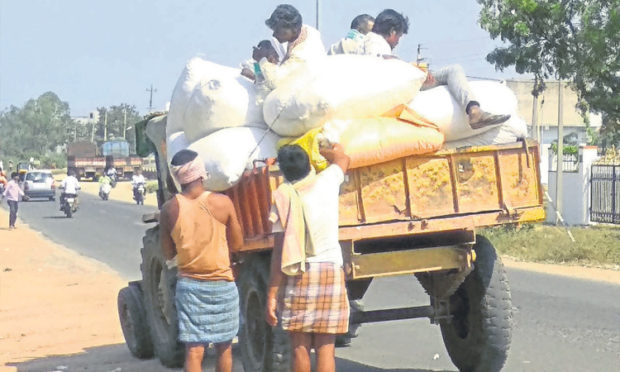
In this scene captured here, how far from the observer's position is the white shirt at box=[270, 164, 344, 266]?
5.79 meters

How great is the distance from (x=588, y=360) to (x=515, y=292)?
5.13 metres

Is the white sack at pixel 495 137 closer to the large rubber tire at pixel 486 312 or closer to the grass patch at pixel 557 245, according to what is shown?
the large rubber tire at pixel 486 312

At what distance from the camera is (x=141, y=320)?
30.9ft

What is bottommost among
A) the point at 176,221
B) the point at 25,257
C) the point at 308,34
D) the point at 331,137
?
the point at 25,257

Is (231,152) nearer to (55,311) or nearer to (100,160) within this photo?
(55,311)

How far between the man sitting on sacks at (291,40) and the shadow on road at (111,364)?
2.72 meters


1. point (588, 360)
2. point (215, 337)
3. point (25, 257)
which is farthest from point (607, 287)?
point (25, 257)

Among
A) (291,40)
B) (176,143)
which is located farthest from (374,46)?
(176,143)

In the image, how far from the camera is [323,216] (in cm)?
581

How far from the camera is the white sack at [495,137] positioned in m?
7.21

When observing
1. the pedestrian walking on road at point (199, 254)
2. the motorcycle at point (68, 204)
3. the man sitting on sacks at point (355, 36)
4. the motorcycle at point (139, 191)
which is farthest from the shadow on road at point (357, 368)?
the motorcycle at point (139, 191)

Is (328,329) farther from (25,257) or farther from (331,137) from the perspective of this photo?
(25,257)

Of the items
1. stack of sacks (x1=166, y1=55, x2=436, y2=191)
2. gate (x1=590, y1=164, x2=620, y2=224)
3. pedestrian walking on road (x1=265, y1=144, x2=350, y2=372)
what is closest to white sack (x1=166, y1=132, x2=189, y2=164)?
stack of sacks (x1=166, y1=55, x2=436, y2=191)

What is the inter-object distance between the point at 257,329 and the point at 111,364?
7.72ft
